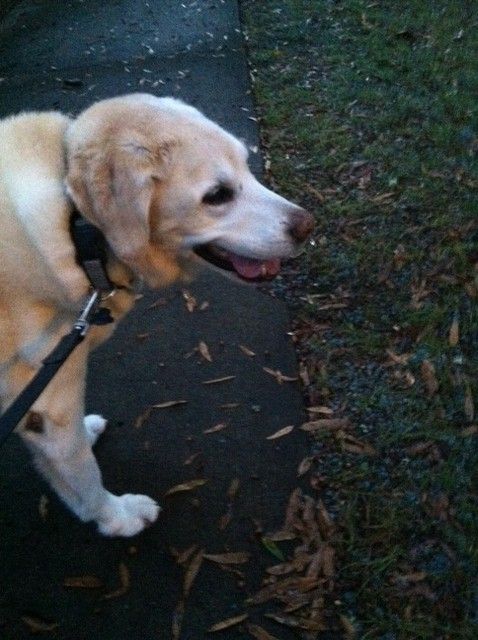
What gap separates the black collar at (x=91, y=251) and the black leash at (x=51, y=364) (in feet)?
0.17

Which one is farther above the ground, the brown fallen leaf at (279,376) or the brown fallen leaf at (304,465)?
the brown fallen leaf at (279,376)

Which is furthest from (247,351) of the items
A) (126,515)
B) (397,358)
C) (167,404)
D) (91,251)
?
(91,251)

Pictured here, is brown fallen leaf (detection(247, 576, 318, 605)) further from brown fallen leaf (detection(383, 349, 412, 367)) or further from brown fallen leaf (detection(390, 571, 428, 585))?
brown fallen leaf (detection(383, 349, 412, 367))

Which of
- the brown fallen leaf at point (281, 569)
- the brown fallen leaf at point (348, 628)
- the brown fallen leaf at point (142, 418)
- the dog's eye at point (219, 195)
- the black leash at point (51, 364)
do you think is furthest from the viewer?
the brown fallen leaf at point (142, 418)

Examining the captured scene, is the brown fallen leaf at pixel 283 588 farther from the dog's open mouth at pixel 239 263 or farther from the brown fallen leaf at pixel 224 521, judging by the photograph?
the dog's open mouth at pixel 239 263

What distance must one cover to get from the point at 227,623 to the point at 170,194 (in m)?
1.57

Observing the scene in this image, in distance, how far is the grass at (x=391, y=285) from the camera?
254cm

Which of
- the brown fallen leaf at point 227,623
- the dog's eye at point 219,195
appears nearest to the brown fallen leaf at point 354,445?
the brown fallen leaf at point 227,623

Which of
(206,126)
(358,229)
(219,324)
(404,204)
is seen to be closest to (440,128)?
(404,204)

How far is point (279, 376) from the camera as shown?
3.39 m

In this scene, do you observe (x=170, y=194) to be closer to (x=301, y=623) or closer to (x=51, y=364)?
(x=51, y=364)

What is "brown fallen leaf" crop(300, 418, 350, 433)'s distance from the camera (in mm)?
3077

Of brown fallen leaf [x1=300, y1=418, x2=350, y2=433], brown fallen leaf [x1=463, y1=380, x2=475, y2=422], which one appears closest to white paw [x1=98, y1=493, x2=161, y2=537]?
brown fallen leaf [x1=300, y1=418, x2=350, y2=433]

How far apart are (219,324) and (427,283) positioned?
119cm
